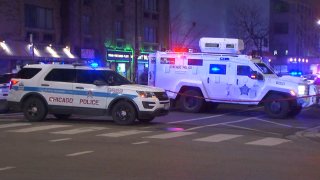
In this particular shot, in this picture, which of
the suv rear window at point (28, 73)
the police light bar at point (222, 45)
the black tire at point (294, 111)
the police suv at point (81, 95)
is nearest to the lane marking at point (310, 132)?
the black tire at point (294, 111)

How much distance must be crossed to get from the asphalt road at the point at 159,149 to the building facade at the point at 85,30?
15.7 meters

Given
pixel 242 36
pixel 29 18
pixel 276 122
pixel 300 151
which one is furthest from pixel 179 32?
pixel 300 151

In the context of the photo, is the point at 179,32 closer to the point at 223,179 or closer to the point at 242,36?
the point at 242,36

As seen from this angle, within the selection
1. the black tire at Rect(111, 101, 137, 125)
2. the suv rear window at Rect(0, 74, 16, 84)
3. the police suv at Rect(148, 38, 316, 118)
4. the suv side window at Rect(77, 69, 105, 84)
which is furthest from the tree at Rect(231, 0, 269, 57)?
the black tire at Rect(111, 101, 137, 125)

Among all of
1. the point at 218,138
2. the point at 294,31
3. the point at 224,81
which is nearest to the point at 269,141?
the point at 218,138

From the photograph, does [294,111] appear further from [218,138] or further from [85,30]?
[85,30]

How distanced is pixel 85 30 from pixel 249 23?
97.1 feet

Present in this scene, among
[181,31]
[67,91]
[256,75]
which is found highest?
[181,31]

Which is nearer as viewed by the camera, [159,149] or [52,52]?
[159,149]

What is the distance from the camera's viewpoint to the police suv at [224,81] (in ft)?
65.3

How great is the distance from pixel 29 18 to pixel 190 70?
775 inches

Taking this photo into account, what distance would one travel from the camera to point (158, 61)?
2264 cm

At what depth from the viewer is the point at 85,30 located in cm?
4328

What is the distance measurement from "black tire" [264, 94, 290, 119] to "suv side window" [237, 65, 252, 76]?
132 centimetres
